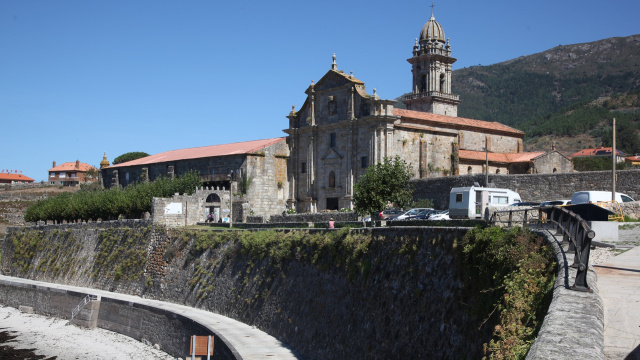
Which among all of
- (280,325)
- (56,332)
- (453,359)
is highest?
(453,359)

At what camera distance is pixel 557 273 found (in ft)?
33.9

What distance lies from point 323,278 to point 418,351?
346 inches

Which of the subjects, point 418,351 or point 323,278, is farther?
point 323,278

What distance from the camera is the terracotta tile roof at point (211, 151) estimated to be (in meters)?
62.9

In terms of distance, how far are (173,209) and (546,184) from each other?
79.8 feet

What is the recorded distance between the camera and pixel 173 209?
44406mm

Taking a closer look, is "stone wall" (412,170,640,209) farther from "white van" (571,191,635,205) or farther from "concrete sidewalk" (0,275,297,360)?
"concrete sidewalk" (0,275,297,360)

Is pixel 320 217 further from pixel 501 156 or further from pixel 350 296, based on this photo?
pixel 350 296

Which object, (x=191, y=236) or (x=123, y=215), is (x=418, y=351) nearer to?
(x=191, y=236)

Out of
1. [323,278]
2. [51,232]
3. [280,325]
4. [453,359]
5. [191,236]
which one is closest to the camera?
[453,359]

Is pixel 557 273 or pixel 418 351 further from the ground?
pixel 557 273

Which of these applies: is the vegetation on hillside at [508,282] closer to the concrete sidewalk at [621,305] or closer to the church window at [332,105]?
the concrete sidewalk at [621,305]

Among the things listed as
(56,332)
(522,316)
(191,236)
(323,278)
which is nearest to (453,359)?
(522,316)

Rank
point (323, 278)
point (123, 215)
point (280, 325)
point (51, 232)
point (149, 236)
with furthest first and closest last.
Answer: point (123, 215) → point (51, 232) → point (149, 236) → point (280, 325) → point (323, 278)
